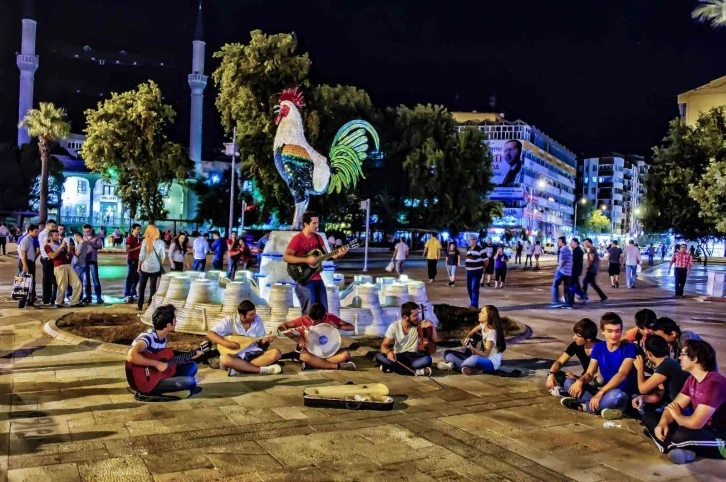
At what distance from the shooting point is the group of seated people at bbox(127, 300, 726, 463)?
5.07 m

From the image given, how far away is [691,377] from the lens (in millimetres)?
5172

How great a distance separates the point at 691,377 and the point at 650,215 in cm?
2944

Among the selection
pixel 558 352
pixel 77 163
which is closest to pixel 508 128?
pixel 77 163

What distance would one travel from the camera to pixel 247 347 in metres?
7.62

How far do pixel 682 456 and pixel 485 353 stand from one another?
10.3ft

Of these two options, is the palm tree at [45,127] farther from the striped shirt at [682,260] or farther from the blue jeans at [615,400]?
the blue jeans at [615,400]

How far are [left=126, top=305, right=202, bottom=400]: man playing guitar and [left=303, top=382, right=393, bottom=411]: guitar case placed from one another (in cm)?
125

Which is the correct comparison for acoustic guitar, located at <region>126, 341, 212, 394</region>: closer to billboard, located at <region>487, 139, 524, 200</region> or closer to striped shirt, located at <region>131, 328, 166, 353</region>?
striped shirt, located at <region>131, 328, 166, 353</region>

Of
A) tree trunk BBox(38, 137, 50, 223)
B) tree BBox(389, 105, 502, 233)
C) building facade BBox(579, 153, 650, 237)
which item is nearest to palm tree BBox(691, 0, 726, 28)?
tree BBox(389, 105, 502, 233)

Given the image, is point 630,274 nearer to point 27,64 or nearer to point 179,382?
point 179,382

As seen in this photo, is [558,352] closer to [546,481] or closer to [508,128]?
[546,481]

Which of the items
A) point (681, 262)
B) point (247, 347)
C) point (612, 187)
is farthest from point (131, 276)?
point (612, 187)

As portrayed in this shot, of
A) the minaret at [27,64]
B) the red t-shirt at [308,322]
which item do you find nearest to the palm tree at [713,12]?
the red t-shirt at [308,322]

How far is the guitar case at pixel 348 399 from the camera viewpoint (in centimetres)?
623
